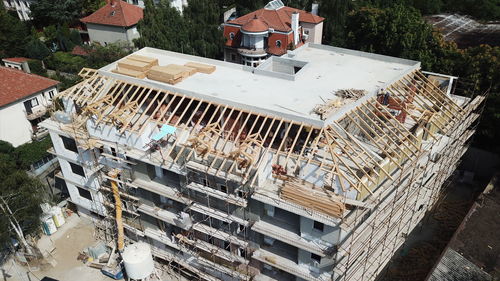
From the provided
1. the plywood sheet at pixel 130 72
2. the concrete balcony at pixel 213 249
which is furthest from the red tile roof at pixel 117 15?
the concrete balcony at pixel 213 249

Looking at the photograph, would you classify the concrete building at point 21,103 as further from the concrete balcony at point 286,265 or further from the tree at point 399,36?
the tree at point 399,36

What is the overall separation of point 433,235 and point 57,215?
34.1 metres

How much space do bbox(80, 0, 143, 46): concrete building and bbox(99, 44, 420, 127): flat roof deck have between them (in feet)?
104

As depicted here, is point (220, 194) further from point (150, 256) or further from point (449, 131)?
point (449, 131)

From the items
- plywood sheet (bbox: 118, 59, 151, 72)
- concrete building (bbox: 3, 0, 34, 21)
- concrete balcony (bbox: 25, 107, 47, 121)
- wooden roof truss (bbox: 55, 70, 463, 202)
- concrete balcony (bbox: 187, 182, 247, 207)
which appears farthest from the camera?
concrete building (bbox: 3, 0, 34, 21)

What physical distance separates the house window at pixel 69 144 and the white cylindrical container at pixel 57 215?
7075mm

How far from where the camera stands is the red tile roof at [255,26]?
52.1 metres

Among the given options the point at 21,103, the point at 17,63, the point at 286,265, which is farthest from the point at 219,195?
the point at 17,63

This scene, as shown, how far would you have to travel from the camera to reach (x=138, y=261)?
28859 mm

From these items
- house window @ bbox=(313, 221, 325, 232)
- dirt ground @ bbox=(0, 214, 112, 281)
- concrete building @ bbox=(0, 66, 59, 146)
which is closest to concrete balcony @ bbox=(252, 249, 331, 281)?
house window @ bbox=(313, 221, 325, 232)

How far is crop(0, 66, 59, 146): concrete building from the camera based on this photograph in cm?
4462

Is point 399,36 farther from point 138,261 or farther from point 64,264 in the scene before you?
point 64,264

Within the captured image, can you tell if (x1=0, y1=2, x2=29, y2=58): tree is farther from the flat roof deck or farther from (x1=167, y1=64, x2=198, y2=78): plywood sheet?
(x1=167, y1=64, x2=198, y2=78): plywood sheet

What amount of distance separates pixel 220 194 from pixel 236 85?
9.59 meters
